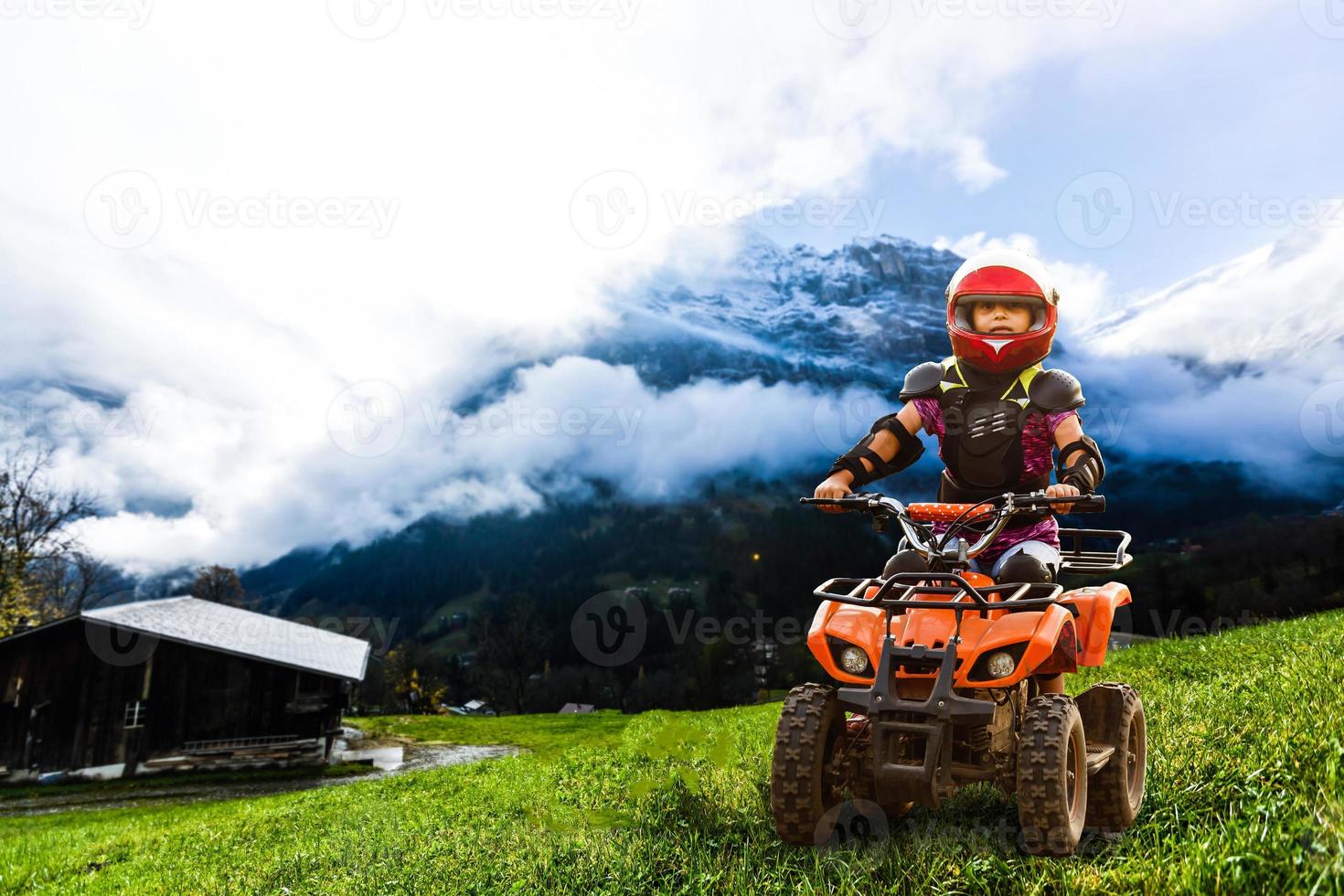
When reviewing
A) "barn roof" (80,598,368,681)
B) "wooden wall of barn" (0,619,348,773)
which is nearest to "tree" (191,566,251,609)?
"barn roof" (80,598,368,681)

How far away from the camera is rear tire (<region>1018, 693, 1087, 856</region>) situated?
3.34 meters

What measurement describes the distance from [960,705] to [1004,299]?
274 centimetres

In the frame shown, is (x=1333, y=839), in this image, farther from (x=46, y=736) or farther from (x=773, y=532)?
(x=773, y=532)

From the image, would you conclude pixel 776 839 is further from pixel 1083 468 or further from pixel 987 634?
pixel 1083 468

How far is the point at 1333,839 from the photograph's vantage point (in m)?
2.65

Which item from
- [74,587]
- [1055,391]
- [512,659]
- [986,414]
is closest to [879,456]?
[986,414]

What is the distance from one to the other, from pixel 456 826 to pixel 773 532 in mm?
119372

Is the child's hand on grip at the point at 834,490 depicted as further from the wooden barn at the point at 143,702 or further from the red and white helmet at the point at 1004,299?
the wooden barn at the point at 143,702

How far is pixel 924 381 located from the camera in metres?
5.21

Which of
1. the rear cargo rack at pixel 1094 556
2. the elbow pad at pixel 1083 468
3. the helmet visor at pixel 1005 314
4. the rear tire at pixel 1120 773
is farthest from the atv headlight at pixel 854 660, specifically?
the helmet visor at pixel 1005 314

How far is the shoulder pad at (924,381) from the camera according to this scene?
520 cm

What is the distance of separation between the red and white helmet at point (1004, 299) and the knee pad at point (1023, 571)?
1.41 metres

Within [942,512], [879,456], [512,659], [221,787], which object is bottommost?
[512,659]

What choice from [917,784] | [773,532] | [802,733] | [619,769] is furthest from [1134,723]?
[773,532]
